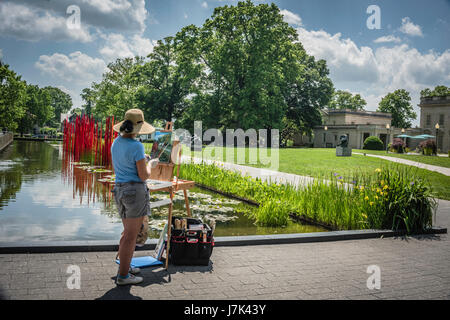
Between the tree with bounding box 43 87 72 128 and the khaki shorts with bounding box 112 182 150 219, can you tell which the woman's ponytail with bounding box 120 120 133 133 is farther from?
the tree with bounding box 43 87 72 128

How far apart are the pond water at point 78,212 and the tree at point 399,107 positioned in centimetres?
9122

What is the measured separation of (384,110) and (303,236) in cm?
9696

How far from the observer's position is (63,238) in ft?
21.5

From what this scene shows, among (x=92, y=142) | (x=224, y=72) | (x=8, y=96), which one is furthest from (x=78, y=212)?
(x=224, y=72)

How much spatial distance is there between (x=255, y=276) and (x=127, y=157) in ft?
6.79

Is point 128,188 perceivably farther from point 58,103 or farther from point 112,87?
point 58,103

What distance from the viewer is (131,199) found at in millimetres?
4176

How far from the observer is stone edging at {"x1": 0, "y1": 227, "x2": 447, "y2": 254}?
514 centimetres

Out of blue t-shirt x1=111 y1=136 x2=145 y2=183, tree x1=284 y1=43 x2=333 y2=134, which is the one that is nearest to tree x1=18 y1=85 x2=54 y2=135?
tree x1=284 y1=43 x2=333 y2=134

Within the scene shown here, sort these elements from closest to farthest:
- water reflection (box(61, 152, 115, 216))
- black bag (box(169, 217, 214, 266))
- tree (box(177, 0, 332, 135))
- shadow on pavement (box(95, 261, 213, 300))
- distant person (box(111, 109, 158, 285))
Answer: shadow on pavement (box(95, 261, 213, 300))
distant person (box(111, 109, 158, 285))
black bag (box(169, 217, 214, 266))
water reflection (box(61, 152, 115, 216))
tree (box(177, 0, 332, 135))

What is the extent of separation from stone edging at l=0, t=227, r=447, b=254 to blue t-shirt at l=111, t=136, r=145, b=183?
5.38 ft

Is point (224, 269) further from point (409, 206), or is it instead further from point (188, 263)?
point (409, 206)

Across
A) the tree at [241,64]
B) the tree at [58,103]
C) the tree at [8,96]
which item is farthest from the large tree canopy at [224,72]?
the tree at [58,103]
